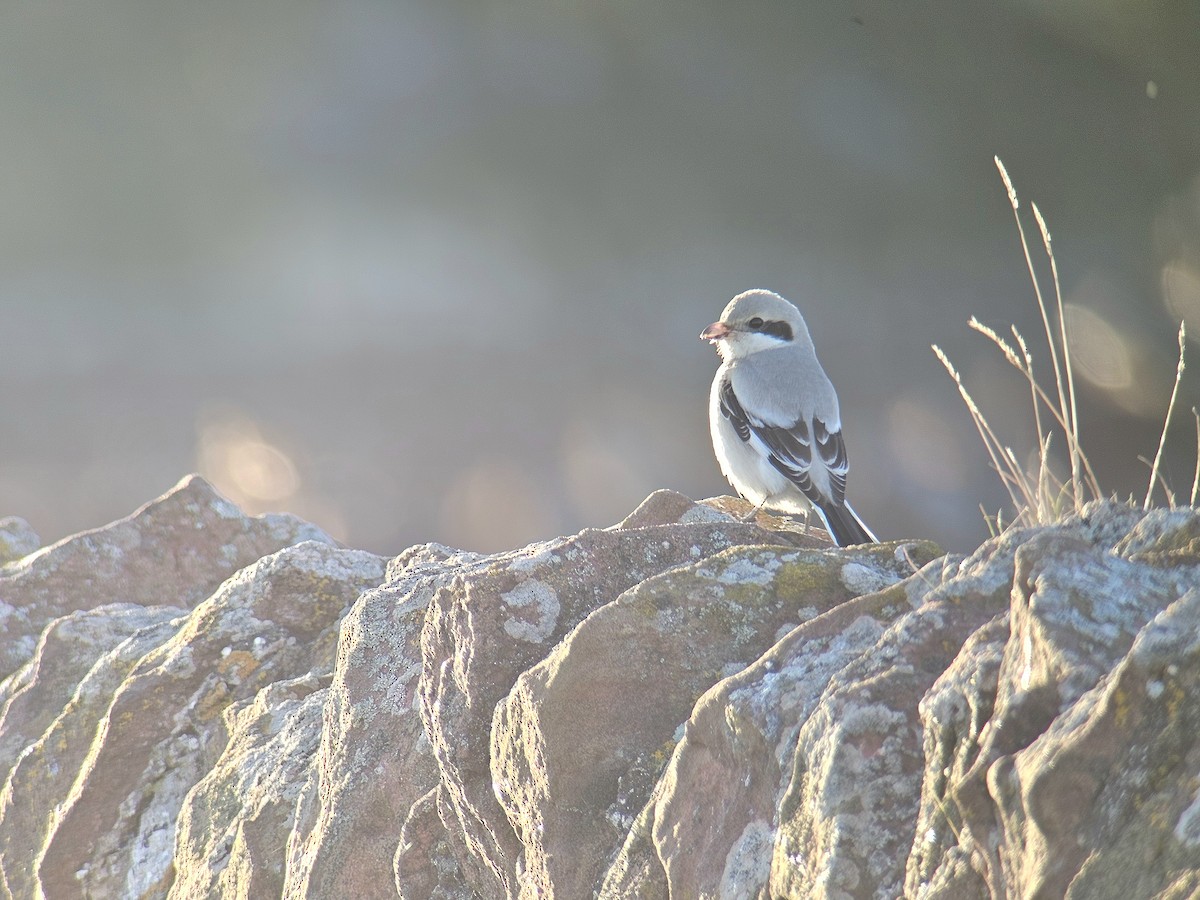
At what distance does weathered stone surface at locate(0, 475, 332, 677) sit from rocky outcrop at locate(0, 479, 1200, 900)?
3.46 feet

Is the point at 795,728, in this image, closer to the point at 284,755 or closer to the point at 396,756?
the point at 396,756

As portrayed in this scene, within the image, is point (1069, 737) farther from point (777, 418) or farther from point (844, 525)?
point (777, 418)

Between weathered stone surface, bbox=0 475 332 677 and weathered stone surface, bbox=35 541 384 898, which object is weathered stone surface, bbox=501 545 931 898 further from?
weathered stone surface, bbox=0 475 332 677

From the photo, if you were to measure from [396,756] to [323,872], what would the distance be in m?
0.44

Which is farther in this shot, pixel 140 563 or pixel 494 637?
pixel 140 563

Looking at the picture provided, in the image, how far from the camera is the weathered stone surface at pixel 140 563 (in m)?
7.59

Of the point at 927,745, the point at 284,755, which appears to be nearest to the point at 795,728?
the point at 927,745

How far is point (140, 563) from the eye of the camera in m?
7.67

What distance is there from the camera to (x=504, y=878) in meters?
3.44

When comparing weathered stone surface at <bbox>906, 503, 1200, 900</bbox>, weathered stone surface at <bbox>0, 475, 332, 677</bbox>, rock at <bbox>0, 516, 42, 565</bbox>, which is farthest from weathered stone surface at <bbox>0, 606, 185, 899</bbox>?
weathered stone surface at <bbox>906, 503, 1200, 900</bbox>

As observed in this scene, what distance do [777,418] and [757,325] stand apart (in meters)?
0.87

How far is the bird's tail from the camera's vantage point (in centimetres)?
729

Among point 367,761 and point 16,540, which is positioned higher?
point 16,540

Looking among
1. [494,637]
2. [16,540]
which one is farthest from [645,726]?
[16,540]
